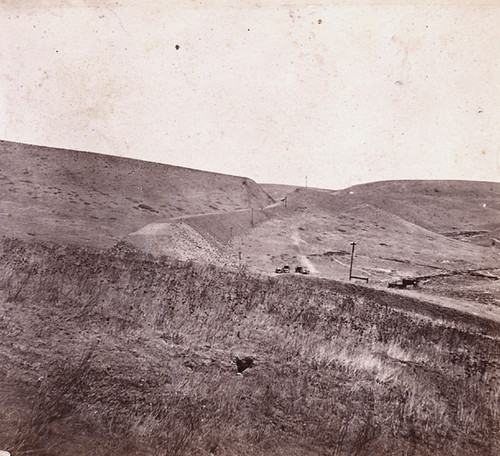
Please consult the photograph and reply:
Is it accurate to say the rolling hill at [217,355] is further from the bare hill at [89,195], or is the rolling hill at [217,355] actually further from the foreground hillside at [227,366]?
the bare hill at [89,195]

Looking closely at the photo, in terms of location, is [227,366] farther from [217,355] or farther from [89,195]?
[89,195]

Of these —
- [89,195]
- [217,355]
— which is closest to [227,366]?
[217,355]

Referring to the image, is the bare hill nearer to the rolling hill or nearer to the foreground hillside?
the rolling hill

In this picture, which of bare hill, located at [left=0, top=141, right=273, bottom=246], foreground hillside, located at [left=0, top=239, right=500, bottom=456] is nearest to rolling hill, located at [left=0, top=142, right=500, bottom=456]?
foreground hillside, located at [left=0, top=239, right=500, bottom=456]

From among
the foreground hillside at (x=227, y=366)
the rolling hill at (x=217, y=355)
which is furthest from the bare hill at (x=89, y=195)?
the foreground hillside at (x=227, y=366)

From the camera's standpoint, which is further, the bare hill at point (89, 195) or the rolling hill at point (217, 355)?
the bare hill at point (89, 195)
